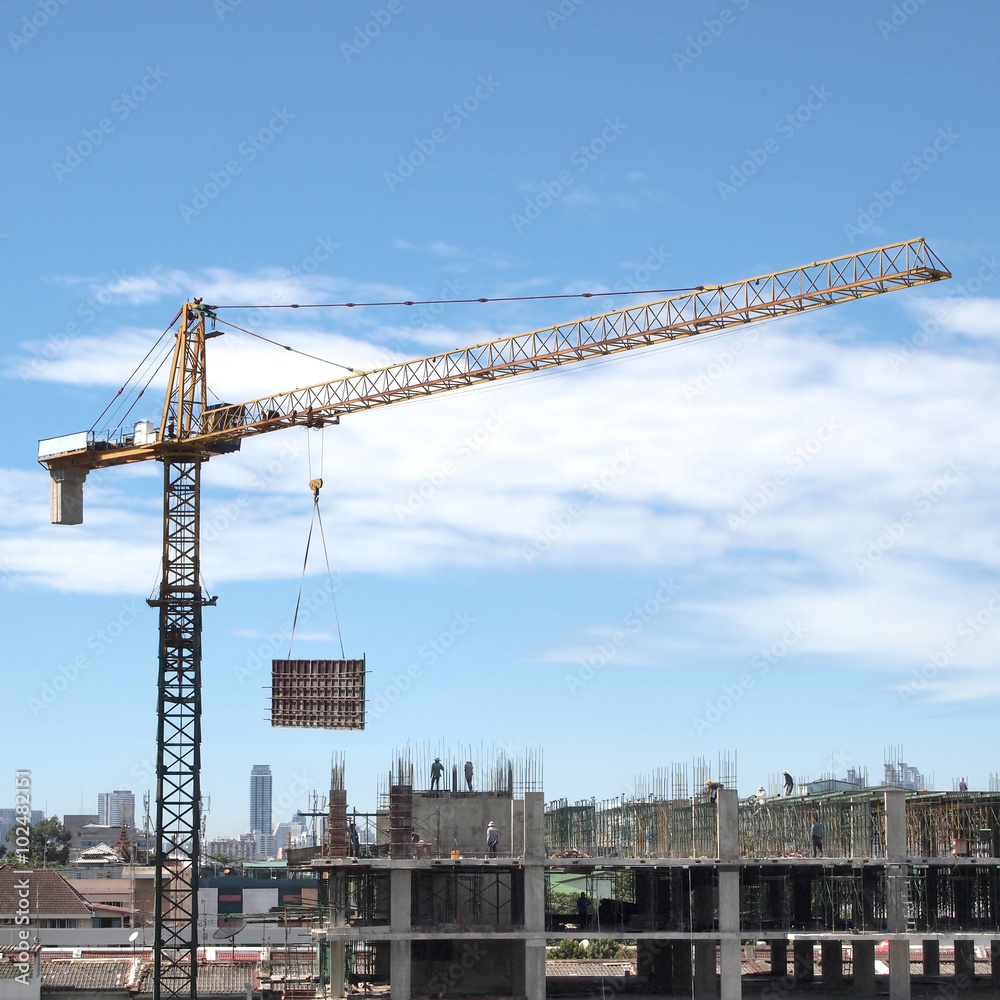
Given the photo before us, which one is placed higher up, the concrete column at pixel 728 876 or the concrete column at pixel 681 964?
the concrete column at pixel 728 876

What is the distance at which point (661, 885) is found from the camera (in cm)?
5622

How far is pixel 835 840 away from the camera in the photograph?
171 ft

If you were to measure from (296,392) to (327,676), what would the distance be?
13.5 meters

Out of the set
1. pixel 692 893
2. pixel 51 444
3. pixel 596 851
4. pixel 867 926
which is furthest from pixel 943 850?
pixel 51 444

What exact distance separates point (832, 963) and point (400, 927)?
65.8ft

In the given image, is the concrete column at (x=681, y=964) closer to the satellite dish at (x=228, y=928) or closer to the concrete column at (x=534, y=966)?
the concrete column at (x=534, y=966)

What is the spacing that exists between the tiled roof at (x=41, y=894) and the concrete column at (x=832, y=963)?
4360 centimetres

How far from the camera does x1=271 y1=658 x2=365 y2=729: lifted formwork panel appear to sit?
59.4 meters

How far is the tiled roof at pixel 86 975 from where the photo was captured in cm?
5600

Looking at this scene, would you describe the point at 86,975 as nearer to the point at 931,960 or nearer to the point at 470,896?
the point at 470,896

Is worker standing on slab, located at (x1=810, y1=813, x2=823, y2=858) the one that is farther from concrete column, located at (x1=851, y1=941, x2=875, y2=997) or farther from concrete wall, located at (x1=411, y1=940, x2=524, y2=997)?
concrete wall, located at (x1=411, y1=940, x2=524, y2=997)

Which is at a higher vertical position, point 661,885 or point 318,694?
point 318,694

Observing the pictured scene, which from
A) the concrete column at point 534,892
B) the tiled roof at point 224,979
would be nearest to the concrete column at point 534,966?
the concrete column at point 534,892

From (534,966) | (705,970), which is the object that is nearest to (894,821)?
(705,970)
